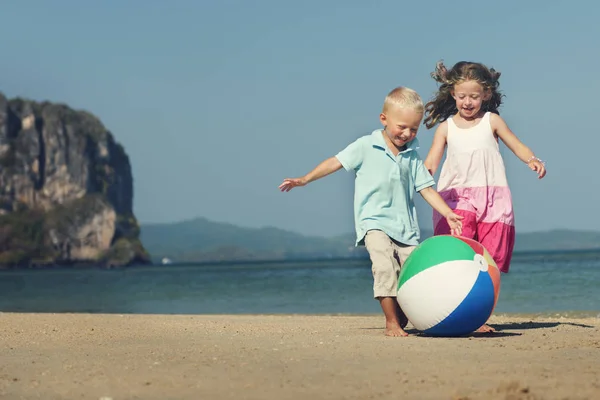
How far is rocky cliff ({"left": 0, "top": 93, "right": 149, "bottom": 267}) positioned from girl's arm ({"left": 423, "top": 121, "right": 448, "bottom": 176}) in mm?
129048

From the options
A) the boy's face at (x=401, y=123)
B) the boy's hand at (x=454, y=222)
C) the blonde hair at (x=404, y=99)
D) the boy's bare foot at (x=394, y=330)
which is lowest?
the boy's bare foot at (x=394, y=330)

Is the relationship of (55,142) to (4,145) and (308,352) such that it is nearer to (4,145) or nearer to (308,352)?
A: (4,145)

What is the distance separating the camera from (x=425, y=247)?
251 inches

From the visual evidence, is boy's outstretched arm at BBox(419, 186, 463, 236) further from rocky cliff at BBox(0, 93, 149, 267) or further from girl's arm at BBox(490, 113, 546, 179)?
rocky cliff at BBox(0, 93, 149, 267)

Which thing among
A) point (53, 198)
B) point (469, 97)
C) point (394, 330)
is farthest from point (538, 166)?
point (53, 198)

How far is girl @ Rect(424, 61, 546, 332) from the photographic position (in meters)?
7.14

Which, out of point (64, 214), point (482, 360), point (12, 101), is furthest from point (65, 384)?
point (12, 101)

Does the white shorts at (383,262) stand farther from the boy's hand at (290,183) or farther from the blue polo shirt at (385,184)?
the boy's hand at (290,183)

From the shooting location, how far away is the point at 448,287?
6152mm

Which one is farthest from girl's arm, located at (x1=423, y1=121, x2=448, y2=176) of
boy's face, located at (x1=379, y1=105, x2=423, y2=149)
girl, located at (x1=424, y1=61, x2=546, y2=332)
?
boy's face, located at (x1=379, y1=105, x2=423, y2=149)

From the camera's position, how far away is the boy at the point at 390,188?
663cm

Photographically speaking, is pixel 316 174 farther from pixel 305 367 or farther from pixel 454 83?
pixel 305 367

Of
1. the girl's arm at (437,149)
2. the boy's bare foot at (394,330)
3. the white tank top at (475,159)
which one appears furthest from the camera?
the girl's arm at (437,149)

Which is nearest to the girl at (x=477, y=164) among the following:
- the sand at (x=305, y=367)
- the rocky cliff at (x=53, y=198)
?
the sand at (x=305, y=367)
